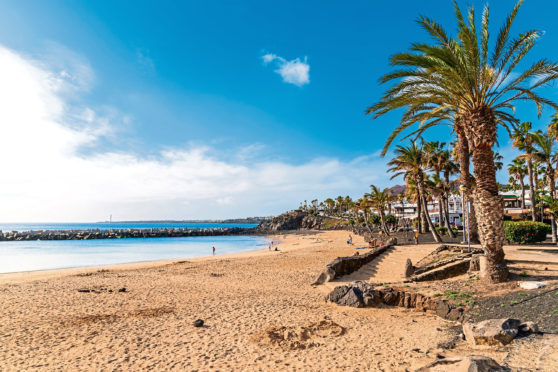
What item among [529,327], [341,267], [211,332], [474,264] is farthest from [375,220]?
[529,327]

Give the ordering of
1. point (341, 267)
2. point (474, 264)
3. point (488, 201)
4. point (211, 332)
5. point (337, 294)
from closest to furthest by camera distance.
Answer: point (211, 332) → point (488, 201) → point (337, 294) → point (474, 264) → point (341, 267)

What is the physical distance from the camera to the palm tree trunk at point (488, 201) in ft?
32.4

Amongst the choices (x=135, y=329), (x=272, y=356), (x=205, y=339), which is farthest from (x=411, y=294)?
(x=135, y=329)

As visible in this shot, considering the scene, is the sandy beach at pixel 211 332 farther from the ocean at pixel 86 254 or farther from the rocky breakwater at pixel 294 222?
the rocky breakwater at pixel 294 222

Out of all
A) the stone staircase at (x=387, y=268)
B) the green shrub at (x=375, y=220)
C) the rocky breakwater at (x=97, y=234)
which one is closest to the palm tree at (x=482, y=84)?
the stone staircase at (x=387, y=268)

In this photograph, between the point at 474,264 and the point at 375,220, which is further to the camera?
the point at 375,220

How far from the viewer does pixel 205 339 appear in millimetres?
8328

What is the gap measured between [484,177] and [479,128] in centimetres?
171

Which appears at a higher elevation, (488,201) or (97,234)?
(488,201)

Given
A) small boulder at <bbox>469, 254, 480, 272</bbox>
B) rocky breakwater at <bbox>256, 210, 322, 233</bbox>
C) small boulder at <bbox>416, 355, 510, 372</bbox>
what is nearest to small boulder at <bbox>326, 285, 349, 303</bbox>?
small boulder at <bbox>469, 254, 480, 272</bbox>

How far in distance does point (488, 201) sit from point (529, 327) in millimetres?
4818

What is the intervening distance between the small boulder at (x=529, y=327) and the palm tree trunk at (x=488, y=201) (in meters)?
4.08

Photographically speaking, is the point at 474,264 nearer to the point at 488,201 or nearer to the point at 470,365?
the point at 488,201

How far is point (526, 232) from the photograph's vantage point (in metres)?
18.5
